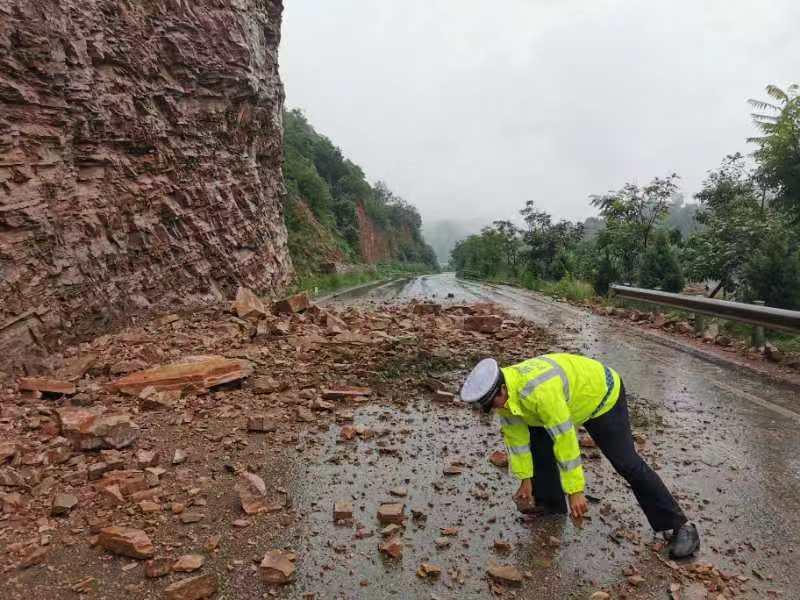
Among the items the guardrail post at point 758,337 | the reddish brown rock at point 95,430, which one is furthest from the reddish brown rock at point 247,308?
the guardrail post at point 758,337

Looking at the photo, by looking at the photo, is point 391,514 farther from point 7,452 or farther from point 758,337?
point 758,337

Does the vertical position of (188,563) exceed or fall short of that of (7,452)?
it falls short

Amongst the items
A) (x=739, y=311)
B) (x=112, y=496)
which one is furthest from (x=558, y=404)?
(x=739, y=311)

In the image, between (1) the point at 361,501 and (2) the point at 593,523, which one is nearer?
(2) the point at 593,523

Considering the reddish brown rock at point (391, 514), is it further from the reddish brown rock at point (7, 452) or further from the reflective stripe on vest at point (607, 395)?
the reddish brown rock at point (7, 452)

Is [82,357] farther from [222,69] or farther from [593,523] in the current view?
[222,69]

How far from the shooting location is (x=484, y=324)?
1066cm

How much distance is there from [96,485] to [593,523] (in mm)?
3470

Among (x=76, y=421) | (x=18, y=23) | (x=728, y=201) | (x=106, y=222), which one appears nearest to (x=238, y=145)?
(x=106, y=222)

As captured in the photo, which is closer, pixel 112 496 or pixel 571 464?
pixel 571 464

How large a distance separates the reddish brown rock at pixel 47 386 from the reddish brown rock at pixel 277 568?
3935mm

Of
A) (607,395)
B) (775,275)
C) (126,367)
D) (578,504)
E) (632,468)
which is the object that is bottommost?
(126,367)

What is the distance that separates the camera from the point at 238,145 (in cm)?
1538

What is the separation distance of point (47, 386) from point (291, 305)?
5.37 meters
